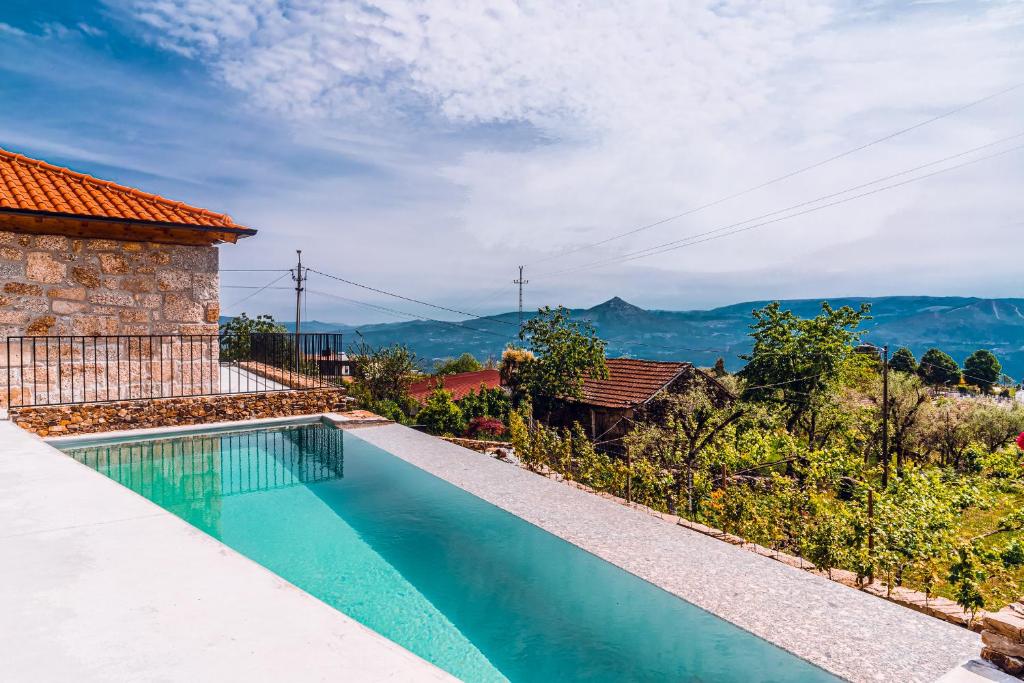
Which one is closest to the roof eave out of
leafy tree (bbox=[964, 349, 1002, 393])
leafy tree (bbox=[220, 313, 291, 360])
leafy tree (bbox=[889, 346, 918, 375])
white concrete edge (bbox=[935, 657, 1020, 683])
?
white concrete edge (bbox=[935, 657, 1020, 683])

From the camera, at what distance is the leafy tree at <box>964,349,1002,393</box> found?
47500 millimetres

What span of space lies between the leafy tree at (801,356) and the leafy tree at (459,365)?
638 inches

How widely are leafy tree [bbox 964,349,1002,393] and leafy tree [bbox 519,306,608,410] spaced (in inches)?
1904

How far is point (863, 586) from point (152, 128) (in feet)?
48.4

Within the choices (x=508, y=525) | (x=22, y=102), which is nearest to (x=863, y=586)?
(x=508, y=525)

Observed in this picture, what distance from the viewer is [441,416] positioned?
476 inches

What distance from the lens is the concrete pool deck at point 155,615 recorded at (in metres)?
1.84

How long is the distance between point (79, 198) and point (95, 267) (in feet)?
4.56

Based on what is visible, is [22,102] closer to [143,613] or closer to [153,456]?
[153,456]

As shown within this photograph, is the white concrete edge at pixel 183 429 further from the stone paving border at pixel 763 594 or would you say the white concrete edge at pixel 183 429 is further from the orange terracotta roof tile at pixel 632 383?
the orange terracotta roof tile at pixel 632 383

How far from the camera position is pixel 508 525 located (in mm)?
5195

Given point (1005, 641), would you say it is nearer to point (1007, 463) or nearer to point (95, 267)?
point (1007, 463)

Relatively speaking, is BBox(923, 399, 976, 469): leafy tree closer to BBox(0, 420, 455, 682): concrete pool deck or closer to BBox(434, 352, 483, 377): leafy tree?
BBox(0, 420, 455, 682): concrete pool deck

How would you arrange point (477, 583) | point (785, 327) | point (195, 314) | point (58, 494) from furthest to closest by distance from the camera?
point (785, 327) → point (195, 314) → point (477, 583) → point (58, 494)
